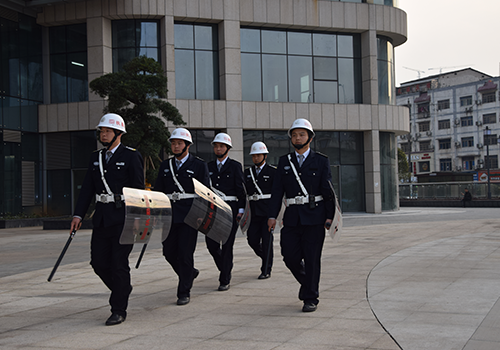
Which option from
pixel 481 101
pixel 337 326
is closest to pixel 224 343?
pixel 337 326

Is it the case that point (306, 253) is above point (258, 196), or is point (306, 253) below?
below

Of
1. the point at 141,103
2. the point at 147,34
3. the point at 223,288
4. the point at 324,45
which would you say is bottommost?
the point at 223,288

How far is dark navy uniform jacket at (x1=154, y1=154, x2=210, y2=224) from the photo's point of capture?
673 cm

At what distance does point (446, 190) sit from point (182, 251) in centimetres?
4031

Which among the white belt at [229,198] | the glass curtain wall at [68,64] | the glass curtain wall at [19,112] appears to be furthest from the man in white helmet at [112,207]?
the glass curtain wall at [68,64]

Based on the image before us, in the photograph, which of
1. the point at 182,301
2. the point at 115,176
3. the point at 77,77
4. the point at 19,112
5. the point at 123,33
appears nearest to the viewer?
the point at 115,176

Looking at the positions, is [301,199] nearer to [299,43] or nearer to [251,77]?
[251,77]

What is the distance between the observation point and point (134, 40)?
26.8 metres

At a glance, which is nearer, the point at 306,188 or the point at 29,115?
the point at 306,188

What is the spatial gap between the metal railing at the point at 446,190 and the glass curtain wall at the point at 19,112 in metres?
30.0

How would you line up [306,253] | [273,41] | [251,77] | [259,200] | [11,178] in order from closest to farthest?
1. [306,253]
2. [259,200]
3. [11,178]
4. [251,77]
5. [273,41]

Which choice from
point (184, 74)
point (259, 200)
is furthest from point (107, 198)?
point (184, 74)

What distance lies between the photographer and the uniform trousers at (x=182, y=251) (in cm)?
652

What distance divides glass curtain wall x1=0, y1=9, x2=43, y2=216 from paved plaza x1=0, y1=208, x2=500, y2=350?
17488 mm
